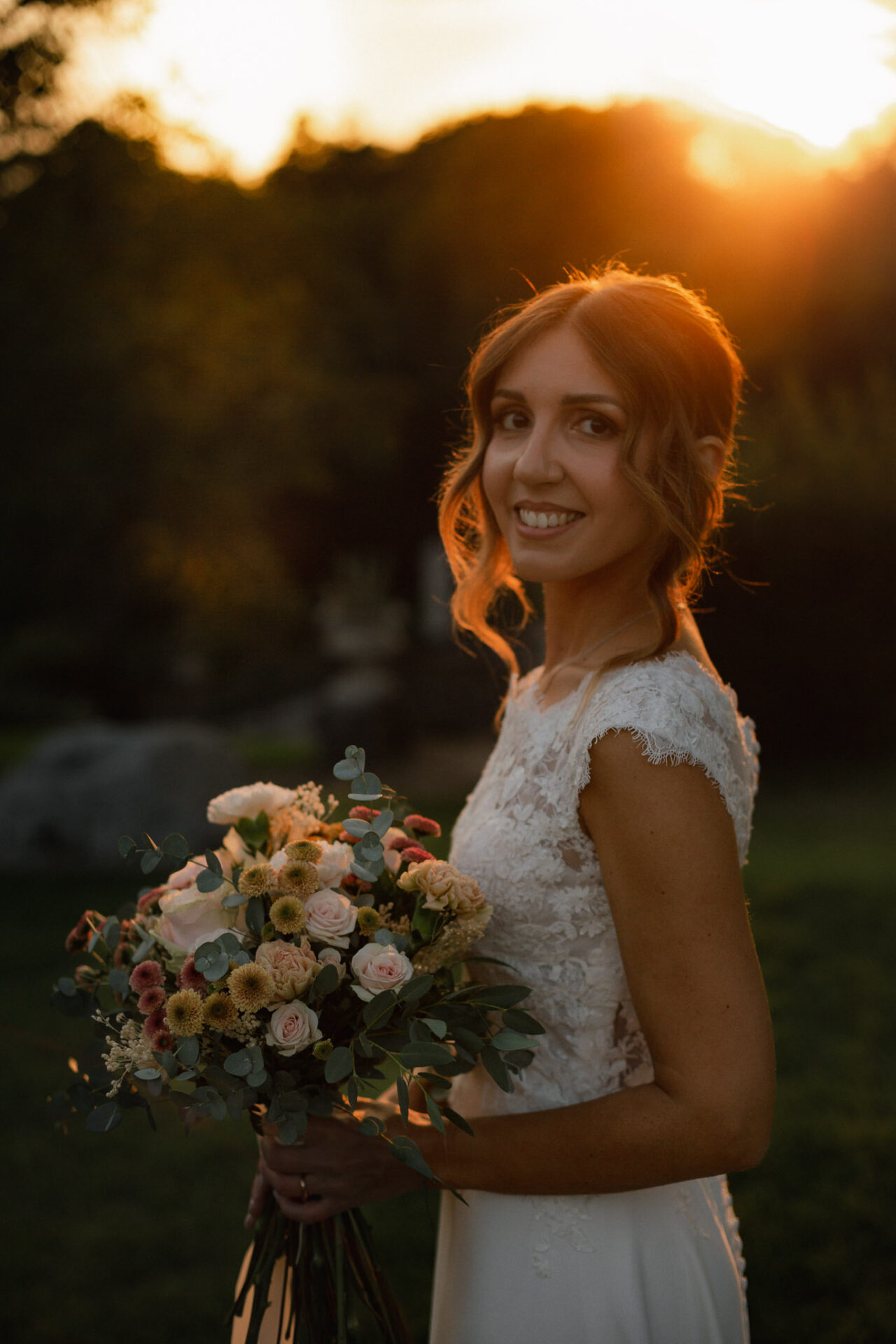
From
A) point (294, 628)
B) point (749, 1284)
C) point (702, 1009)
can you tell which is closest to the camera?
point (702, 1009)

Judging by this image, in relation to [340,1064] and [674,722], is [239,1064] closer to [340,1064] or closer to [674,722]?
[340,1064]

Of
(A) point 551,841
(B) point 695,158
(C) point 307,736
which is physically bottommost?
(A) point 551,841

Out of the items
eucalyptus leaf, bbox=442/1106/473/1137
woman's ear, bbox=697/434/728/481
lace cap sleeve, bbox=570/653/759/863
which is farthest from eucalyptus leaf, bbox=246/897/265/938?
woman's ear, bbox=697/434/728/481

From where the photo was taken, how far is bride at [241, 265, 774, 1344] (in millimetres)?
1709

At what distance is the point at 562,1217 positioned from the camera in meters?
2.02

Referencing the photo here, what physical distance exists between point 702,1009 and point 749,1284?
3.24m

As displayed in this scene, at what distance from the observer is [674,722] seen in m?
1.77

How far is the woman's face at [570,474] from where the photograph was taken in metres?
2.06

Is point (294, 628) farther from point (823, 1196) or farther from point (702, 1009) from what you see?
point (702, 1009)

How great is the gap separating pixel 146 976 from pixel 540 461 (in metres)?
1.21

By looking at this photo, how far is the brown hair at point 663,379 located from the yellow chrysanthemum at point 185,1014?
0.96m

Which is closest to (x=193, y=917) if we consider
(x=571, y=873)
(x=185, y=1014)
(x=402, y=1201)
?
(x=185, y=1014)

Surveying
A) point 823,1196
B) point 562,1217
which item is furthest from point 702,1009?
point 823,1196

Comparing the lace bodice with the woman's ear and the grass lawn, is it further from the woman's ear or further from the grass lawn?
the grass lawn
